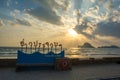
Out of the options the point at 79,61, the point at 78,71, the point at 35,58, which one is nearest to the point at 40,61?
the point at 35,58

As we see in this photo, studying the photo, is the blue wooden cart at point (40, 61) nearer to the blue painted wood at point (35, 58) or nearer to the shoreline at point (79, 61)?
the blue painted wood at point (35, 58)

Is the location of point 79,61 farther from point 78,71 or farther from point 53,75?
point 53,75

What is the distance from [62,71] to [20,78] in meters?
3.86

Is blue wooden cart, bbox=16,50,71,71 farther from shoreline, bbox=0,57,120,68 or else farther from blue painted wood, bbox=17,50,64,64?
shoreline, bbox=0,57,120,68

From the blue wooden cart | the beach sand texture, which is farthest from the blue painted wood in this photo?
the beach sand texture

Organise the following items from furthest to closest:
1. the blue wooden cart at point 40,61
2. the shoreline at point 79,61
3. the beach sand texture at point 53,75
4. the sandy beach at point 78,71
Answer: the shoreline at point 79,61 < the blue wooden cart at point 40,61 < the sandy beach at point 78,71 < the beach sand texture at point 53,75

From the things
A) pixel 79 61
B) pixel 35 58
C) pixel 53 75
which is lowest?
pixel 53 75

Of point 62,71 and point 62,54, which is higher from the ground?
point 62,54

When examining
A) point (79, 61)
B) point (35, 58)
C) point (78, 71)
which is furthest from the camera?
point (79, 61)

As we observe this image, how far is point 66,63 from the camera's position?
15.2 meters

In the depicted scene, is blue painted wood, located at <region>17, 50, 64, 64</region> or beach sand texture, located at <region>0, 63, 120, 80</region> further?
blue painted wood, located at <region>17, 50, 64, 64</region>

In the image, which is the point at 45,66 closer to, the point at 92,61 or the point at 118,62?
the point at 92,61

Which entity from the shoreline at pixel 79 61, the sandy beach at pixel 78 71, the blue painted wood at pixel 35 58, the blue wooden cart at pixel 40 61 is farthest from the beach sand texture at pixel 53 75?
the shoreline at pixel 79 61

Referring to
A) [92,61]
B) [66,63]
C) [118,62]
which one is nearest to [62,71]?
[66,63]
